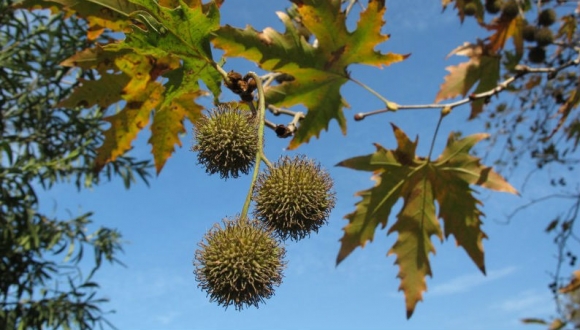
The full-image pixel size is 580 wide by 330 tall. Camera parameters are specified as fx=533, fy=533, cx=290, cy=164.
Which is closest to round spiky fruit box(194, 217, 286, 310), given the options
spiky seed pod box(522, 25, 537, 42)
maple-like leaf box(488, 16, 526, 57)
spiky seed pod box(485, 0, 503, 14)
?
maple-like leaf box(488, 16, 526, 57)

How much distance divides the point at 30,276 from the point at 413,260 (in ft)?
21.3

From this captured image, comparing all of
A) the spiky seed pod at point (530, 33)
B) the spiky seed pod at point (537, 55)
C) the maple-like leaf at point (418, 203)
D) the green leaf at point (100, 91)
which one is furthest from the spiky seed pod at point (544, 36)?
the green leaf at point (100, 91)

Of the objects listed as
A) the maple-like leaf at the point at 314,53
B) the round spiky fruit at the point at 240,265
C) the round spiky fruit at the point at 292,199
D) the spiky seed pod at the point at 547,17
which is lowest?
the round spiky fruit at the point at 240,265

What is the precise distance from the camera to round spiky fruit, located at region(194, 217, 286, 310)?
1.46 metres

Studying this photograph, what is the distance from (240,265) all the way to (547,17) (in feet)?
12.2

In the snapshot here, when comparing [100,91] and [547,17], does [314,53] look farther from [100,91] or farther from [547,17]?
[547,17]

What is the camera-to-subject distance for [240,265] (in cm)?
144

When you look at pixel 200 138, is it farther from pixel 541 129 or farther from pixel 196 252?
pixel 541 129

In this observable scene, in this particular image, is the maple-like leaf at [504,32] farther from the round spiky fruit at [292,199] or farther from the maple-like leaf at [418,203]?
the round spiky fruit at [292,199]

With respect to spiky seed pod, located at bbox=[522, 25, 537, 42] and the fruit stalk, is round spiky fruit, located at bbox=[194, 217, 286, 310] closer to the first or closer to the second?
the fruit stalk

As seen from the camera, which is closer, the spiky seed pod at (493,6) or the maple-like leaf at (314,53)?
the maple-like leaf at (314,53)

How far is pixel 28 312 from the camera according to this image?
6.69 m

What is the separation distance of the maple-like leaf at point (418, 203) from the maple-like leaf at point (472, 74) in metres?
0.16

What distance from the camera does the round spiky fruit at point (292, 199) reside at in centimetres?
152
